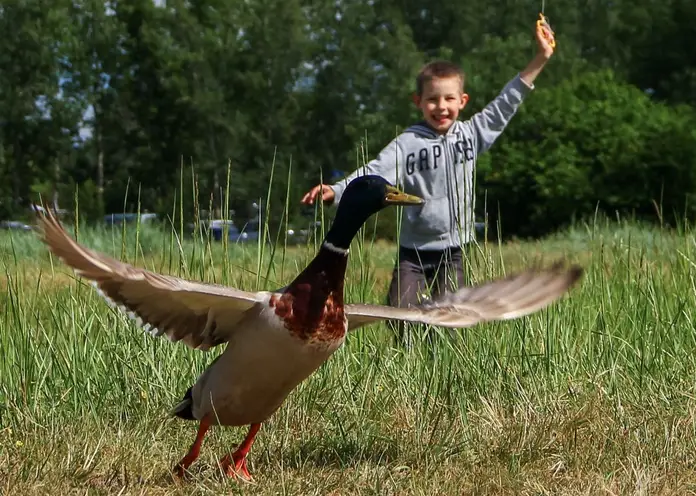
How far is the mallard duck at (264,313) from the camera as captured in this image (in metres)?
3.30

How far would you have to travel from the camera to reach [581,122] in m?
22.2

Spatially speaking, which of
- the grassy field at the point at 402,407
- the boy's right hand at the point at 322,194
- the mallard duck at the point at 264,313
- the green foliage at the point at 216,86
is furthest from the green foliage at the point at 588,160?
the mallard duck at the point at 264,313

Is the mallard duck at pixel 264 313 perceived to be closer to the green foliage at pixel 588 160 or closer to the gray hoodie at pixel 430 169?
the gray hoodie at pixel 430 169

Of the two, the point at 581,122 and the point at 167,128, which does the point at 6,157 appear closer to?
the point at 167,128

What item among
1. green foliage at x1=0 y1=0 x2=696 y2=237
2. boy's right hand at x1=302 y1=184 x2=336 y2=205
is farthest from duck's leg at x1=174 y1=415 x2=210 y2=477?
green foliage at x1=0 y1=0 x2=696 y2=237

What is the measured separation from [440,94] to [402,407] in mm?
1842

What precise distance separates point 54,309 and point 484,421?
88.0 inches

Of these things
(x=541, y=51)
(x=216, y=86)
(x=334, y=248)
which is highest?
(x=216, y=86)

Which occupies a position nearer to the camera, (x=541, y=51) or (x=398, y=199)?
(x=398, y=199)

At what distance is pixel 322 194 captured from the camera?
14.2 feet

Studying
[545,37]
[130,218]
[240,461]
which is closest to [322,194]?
[240,461]

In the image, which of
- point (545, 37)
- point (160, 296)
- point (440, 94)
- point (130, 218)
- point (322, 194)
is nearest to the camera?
point (160, 296)

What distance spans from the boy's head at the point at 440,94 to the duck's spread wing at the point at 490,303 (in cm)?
192

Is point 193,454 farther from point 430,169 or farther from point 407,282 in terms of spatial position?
point 430,169
